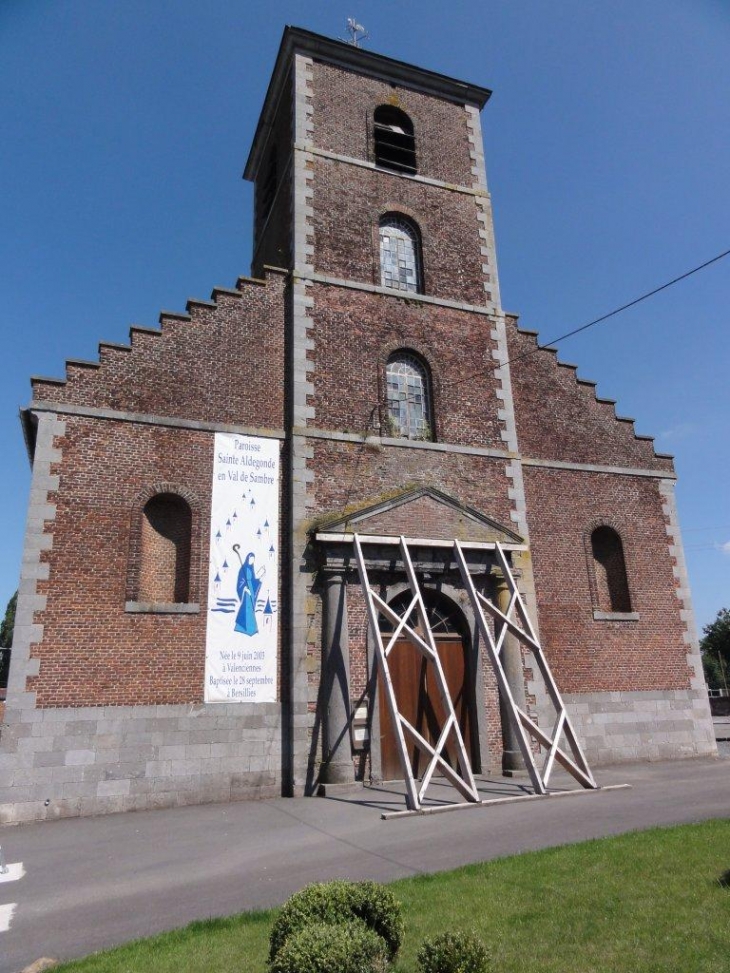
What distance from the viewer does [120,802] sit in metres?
10.7

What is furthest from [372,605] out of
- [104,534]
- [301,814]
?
[104,534]

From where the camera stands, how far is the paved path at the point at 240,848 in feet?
18.9

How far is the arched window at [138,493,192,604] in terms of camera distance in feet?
39.8

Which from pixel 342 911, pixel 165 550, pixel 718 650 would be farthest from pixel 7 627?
pixel 718 650

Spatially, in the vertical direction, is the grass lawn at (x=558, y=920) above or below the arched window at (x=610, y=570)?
below

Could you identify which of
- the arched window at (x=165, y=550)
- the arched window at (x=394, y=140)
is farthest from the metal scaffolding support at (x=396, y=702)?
the arched window at (x=394, y=140)

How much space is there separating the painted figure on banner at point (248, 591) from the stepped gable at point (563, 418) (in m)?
6.67

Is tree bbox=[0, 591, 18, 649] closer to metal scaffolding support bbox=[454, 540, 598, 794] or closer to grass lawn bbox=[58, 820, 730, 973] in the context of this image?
metal scaffolding support bbox=[454, 540, 598, 794]

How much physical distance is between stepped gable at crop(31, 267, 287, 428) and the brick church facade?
0.15 ft

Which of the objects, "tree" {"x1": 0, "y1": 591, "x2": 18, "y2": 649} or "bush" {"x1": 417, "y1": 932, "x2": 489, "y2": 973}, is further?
"tree" {"x1": 0, "y1": 591, "x2": 18, "y2": 649}

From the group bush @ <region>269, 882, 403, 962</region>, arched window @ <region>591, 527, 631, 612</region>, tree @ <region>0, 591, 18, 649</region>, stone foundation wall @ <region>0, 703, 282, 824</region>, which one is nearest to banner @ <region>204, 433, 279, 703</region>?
stone foundation wall @ <region>0, 703, 282, 824</region>

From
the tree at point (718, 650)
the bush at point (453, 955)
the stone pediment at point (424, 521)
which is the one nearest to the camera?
the bush at point (453, 955)

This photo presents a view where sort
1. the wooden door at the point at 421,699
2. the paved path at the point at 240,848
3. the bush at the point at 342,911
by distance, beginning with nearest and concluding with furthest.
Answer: the bush at the point at 342,911, the paved path at the point at 240,848, the wooden door at the point at 421,699

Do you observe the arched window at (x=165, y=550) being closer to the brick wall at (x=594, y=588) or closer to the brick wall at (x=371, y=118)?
the brick wall at (x=594, y=588)
